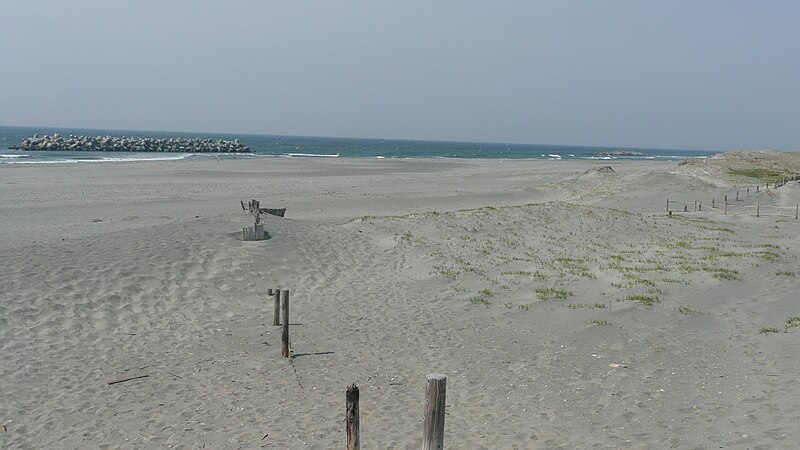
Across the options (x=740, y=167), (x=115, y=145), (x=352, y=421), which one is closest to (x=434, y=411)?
(x=352, y=421)

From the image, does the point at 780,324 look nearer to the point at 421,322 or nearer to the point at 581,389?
the point at 581,389

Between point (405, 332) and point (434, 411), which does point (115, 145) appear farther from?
point (434, 411)

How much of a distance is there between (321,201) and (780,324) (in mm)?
26310

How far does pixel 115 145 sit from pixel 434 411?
9521 cm

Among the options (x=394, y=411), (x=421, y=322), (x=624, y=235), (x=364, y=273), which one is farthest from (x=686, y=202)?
(x=394, y=411)

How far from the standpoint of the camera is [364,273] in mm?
17969

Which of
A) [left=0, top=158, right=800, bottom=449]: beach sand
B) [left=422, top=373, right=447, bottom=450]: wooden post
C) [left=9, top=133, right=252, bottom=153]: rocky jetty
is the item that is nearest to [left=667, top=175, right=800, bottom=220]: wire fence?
[left=0, top=158, right=800, bottom=449]: beach sand

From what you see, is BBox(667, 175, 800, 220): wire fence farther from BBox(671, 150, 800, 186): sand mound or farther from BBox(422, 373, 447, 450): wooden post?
BBox(422, 373, 447, 450): wooden post

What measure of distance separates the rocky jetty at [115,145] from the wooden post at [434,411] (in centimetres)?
8964

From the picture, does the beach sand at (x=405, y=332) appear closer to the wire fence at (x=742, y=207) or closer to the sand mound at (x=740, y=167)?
the wire fence at (x=742, y=207)

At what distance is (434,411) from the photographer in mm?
5934

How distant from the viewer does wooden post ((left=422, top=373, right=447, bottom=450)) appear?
5852mm

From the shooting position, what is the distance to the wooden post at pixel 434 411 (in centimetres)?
585

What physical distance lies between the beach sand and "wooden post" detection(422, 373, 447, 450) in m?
2.26
